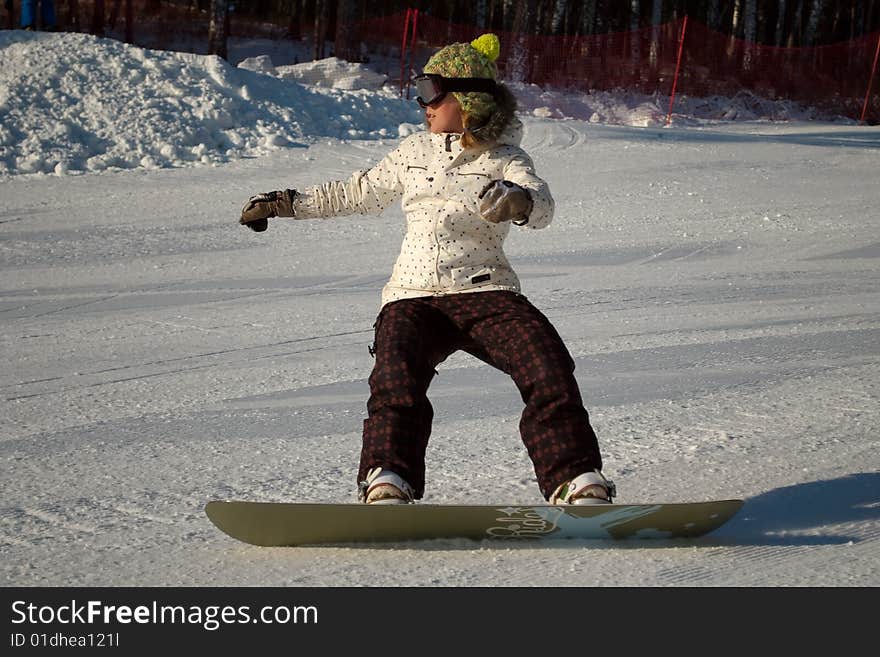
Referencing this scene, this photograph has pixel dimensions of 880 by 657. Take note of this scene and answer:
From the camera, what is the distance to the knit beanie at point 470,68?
3.83 meters

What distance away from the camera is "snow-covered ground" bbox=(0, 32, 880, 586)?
3.38 metres

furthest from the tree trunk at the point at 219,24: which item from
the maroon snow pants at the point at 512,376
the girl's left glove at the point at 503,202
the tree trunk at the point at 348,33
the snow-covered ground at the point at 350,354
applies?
the girl's left glove at the point at 503,202

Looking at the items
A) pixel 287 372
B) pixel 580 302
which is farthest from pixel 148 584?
pixel 580 302

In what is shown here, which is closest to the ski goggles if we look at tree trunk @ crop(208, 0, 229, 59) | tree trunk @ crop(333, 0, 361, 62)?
tree trunk @ crop(208, 0, 229, 59)

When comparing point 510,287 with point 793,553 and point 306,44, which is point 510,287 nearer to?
point 793,553

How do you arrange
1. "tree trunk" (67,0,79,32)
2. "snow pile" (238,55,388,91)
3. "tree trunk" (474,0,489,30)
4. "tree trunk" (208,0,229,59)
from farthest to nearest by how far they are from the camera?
"tree trunk" (474,0,489,30) → "tree trunk" (67,0,79,32) → "tree trunk" (208,0,229,59) → "snow pile" (238,55,388,91)

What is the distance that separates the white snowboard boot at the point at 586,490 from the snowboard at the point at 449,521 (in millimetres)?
72

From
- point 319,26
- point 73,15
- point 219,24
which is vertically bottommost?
point 219,24

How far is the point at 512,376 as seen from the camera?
3553 millimetres

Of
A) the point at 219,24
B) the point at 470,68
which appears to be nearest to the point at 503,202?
the point at 470,68

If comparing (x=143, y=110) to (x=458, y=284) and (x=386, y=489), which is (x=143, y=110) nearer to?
(x=458, y=284)

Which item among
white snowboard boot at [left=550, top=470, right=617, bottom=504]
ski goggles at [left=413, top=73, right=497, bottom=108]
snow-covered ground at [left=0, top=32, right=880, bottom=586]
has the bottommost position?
snow-covered ground at [left=0, top=32, right=880, bottom=586]

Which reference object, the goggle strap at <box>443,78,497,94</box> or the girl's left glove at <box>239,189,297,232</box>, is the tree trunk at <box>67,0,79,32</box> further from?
the goggle strap at <box>443,78,497,94</box>

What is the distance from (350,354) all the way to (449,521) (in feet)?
10.7
